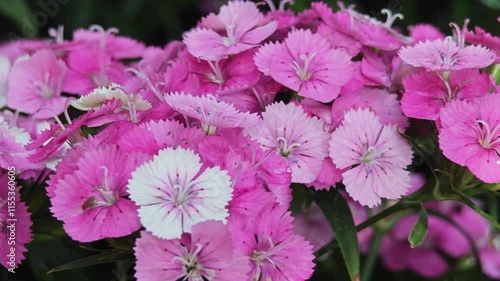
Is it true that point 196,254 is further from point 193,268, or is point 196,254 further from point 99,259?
point 99,259

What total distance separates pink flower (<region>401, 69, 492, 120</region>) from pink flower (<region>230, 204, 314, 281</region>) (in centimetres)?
25

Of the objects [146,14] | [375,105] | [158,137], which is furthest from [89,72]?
[146,14]

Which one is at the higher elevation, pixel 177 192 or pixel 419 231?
pixel 177 192

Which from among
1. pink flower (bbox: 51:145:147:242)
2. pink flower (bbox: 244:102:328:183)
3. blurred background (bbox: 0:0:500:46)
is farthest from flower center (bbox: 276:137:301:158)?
blurred background (bbox: 0:0:500:46)

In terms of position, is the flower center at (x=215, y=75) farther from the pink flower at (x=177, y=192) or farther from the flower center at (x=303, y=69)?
the pink flower at (x=177, y=192)

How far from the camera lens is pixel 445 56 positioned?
0.96m

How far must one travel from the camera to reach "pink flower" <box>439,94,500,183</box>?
856 mm

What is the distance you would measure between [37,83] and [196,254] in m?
0.53

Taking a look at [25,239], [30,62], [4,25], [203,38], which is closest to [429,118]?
[203,38]

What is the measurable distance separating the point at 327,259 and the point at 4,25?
1.28 meters

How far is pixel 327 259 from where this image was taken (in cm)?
139

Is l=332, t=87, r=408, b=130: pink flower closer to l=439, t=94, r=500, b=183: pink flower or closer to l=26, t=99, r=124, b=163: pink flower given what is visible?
l=439, t=94, r=500, b=183: pink flower

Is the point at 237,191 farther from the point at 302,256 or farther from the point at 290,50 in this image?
the point at 290,50

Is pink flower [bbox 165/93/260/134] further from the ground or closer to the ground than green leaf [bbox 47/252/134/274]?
further from the ground
